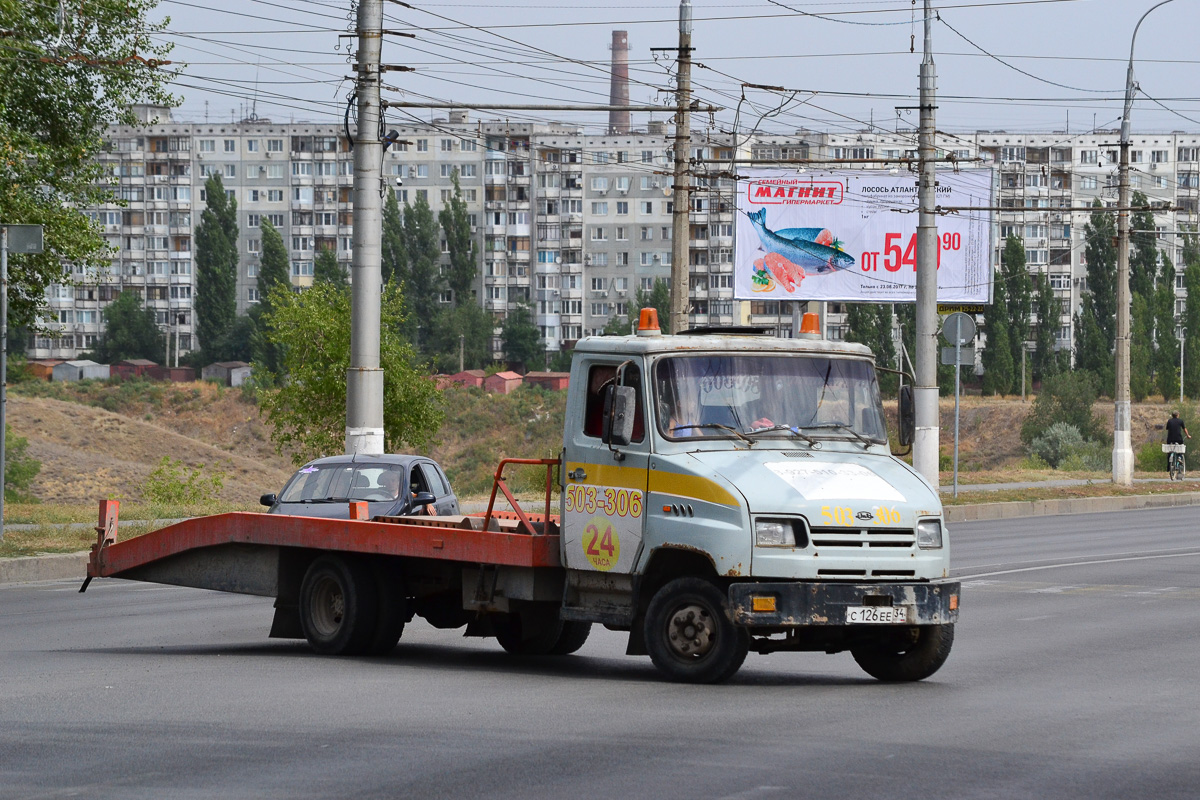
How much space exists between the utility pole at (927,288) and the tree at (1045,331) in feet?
233

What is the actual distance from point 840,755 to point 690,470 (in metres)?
2.90

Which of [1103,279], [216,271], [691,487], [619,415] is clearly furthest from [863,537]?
[216,271]

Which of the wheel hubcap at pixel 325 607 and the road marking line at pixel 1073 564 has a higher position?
the wheel hubcap at pixel 325 607

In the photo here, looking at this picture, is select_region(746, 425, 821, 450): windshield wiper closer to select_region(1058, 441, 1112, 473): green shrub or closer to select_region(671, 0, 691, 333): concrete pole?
select_region(671, 0, 691, 333): concrete pole

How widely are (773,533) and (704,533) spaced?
452mm

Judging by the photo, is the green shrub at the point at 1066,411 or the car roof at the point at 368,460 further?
the green shrub at the point at 1066,411

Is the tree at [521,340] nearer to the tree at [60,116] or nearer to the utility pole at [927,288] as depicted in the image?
the utility pole at [927,288]

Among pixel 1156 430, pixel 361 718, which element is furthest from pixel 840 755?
pixel 1156 430

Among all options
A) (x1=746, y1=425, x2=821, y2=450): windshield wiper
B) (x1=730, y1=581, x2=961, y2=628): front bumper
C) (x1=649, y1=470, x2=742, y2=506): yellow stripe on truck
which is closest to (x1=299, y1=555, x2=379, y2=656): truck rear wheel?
(x1=649, y1=470, x2=742, y2=506): yellow stripe on truck

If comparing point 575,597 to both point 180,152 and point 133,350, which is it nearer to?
point 133,350

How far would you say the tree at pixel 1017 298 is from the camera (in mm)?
99062

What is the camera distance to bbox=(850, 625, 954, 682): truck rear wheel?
10672mm

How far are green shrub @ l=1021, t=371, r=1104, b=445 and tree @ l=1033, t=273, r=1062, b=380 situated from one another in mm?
18125

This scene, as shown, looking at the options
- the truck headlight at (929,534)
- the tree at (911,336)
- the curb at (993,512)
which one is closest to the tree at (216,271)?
the tree at (911,336)
